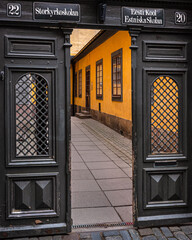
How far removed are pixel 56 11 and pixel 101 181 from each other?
3.79 meters

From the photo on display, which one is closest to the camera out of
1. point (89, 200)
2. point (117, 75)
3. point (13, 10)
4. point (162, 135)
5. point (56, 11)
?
point (13, 10)

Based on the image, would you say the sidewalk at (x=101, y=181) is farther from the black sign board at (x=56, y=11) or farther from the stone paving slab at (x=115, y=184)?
the black sign board at (x=56, y=11)

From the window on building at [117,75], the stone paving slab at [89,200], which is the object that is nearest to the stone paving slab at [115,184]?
the stone paving slab at [89,200]

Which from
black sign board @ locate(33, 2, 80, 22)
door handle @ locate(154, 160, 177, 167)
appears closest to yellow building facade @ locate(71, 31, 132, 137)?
door handle @ locate(154, 160, 177, 167)

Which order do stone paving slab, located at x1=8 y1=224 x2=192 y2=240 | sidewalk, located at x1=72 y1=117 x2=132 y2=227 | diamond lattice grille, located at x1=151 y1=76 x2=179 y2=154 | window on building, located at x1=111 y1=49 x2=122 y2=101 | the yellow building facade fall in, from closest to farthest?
stone paving slab, located at x1=8 y1=224 x2=192 y2=240
diamond lattice grille, located at x1=151 y1=76 x2=179 y2=154
sidewalk, located at x1=72 y1=117 x2=132 y2=227
the yellow building facade
window on building, located at x1=111 y1=49 x2=122 y2=101

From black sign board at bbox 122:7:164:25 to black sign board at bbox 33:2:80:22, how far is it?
67 centimetres

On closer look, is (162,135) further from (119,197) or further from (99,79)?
(99,79)

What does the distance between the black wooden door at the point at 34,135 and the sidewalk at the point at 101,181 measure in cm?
59

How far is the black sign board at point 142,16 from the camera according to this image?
4504mm

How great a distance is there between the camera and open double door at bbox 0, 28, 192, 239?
4340mm

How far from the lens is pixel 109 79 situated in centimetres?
1532

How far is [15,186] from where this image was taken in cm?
438

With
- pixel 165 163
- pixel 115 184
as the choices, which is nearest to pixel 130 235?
pixel 165 163

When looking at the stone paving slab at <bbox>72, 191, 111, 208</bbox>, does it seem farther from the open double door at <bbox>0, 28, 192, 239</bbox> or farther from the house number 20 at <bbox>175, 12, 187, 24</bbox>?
the house number 20 at <bbox>175, 12, 187, 24</bbox>
